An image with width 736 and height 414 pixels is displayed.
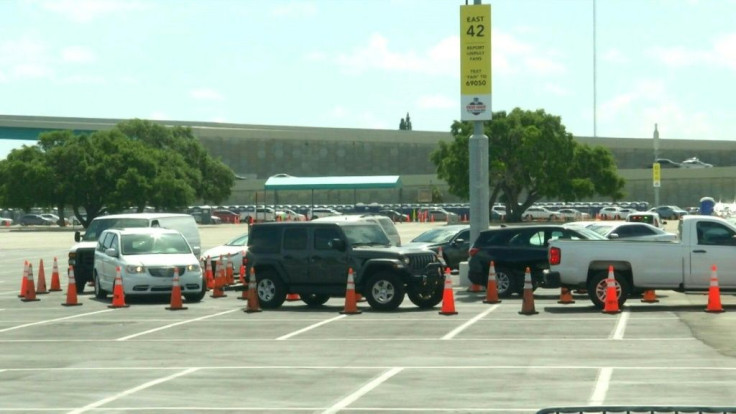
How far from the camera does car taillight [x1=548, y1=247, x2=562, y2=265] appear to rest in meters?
25.1

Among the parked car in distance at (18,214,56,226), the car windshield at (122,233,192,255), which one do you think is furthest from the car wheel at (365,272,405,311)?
the parked car in distance at (18,214,56,226)

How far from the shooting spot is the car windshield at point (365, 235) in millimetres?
26094

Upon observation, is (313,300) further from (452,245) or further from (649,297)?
(452,245)

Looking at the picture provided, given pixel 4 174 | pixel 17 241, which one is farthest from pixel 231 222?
pixel 17 241

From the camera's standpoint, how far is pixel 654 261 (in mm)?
24672

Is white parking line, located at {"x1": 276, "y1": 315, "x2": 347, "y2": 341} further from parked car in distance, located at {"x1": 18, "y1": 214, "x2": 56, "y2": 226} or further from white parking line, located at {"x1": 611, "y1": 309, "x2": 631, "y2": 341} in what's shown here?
parked car in distance, located at {"x1": 18, "y1": 214, "x2": 56, "y2": 226}

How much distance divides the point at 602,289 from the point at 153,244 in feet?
35.8

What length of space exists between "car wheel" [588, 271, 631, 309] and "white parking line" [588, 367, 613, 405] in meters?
9.51

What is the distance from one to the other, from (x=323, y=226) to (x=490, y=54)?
971 cm

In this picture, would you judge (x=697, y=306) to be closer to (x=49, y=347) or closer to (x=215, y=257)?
(x=49, y=347)

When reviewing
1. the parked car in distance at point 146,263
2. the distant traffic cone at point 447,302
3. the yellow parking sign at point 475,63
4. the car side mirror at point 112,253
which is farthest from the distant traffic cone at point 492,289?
the car side mirror at point 112,253

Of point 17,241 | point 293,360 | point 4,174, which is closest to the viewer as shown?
point 293,360

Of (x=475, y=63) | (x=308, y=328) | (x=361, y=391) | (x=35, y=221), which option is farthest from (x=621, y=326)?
(x=35, y=221)

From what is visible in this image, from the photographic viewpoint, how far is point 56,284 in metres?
33.7
